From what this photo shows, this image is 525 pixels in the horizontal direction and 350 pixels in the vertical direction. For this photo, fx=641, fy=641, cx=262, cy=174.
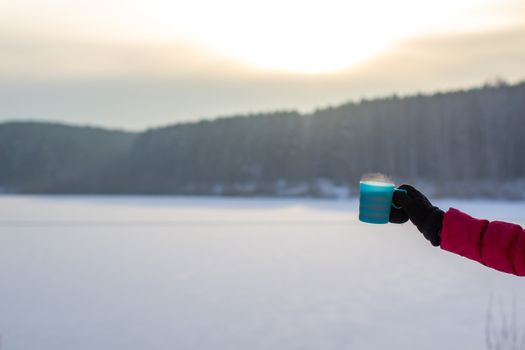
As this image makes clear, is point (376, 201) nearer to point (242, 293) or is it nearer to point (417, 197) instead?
point (417, 197)

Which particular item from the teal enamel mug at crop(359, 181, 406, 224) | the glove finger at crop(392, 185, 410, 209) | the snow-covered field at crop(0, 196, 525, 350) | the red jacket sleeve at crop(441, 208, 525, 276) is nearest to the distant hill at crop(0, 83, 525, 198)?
the snow-covered field at crop(0, 196, 525, 350)

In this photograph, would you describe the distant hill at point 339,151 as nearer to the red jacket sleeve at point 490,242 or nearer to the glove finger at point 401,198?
the glove finger at point 401,198

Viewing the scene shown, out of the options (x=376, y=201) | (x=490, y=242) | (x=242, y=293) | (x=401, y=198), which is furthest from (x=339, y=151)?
(x=490, y=242)

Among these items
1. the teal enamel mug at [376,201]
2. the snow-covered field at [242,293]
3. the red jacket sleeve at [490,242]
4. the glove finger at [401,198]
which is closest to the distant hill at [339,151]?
the snow-covered field at [242,293]

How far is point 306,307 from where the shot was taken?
6.36 metres

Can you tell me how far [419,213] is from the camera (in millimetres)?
1554

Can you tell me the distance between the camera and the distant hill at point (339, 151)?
44594 millimetres

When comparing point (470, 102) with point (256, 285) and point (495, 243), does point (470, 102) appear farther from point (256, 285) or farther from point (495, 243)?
point (495, 243)

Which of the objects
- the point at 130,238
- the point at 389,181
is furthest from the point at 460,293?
the point at 130,238

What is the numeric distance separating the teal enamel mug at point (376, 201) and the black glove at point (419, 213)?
20 millimetres

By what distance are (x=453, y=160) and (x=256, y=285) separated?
41.3m

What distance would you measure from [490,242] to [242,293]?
5.76 meters

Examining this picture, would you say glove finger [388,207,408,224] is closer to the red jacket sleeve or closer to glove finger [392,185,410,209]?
glove finger [392,185,410,209]

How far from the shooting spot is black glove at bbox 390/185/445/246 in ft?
4.83
